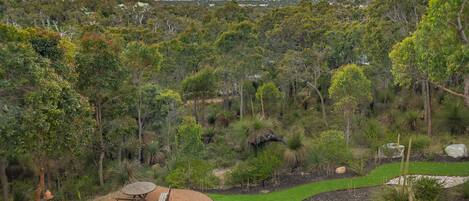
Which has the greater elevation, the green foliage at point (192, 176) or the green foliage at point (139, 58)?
the green foliage at point (139, 58)

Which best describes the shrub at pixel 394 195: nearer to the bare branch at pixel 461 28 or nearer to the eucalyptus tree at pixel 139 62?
the bare branch at pixel 461 28

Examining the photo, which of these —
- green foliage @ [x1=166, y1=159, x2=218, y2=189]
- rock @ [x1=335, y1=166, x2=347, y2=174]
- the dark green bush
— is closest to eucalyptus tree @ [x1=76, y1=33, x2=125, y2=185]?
green foliage @ [x1=166, y1=159, x2=218, y2=189]

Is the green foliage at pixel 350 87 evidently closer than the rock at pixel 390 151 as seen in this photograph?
No

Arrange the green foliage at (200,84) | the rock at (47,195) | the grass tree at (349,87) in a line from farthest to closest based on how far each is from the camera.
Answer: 1. the green foliage at (200,84)
2. the grass tree at (349,87)
3. the rock at (47,195)

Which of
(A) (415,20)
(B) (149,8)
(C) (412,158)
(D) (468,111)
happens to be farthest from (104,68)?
(B) (149,8)

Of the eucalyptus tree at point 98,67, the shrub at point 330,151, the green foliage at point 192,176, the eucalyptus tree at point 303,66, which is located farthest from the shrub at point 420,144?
the eucalyptus tree at point 98,67

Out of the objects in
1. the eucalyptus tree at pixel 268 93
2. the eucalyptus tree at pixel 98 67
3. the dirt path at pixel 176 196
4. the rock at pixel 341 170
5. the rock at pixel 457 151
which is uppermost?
the eucalyptus tree at pixel 98 67

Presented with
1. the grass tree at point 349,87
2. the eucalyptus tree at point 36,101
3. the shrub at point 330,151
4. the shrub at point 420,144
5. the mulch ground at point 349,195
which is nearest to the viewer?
the eucalyptus tree at point 36,101

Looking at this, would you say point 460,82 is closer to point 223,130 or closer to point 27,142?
point 223,130

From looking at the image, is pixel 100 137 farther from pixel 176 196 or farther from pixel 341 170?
pixel 341 170
